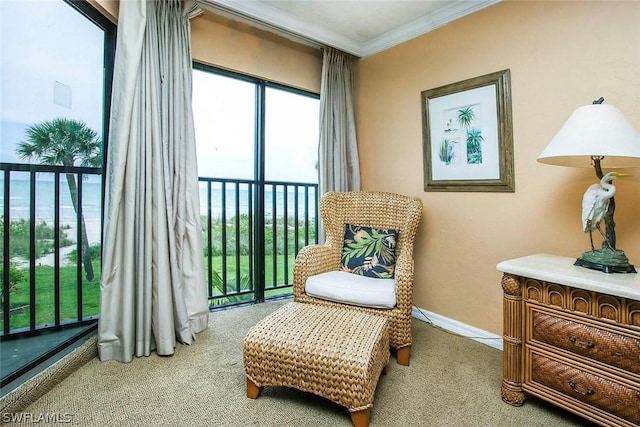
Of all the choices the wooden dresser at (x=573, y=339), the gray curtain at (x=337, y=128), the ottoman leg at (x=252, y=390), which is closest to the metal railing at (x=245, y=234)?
the gray curtain at (x=337, y=128)

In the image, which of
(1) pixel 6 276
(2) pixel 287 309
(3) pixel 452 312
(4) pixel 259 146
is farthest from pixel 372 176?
(1) pixel 6 276

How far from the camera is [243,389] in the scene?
1673 millimetres

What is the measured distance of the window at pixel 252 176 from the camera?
279cm

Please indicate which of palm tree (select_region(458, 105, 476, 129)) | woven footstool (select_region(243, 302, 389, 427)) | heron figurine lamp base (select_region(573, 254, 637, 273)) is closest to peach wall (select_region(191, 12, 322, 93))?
palm tree (select_region(458, 105, 476, 129))

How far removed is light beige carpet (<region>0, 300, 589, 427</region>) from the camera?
4.74 ft

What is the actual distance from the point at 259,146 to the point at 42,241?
66.8 inches

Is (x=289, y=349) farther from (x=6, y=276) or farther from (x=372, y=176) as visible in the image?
(x=372, y=176)

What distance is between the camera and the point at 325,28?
278 cm

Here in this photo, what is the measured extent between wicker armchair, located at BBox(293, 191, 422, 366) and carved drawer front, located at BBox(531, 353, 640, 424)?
64 centimetres

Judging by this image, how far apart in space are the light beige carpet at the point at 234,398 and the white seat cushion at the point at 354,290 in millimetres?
397

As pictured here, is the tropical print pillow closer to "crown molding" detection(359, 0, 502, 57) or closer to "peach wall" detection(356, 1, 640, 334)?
"peach wall" detection(356, 1, 640, 334)

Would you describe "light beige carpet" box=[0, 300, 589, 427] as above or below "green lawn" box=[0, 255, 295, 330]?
below

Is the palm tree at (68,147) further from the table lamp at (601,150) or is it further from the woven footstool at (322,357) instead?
the table lamp at (601,150)

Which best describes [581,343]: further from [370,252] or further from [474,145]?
[474,145]
